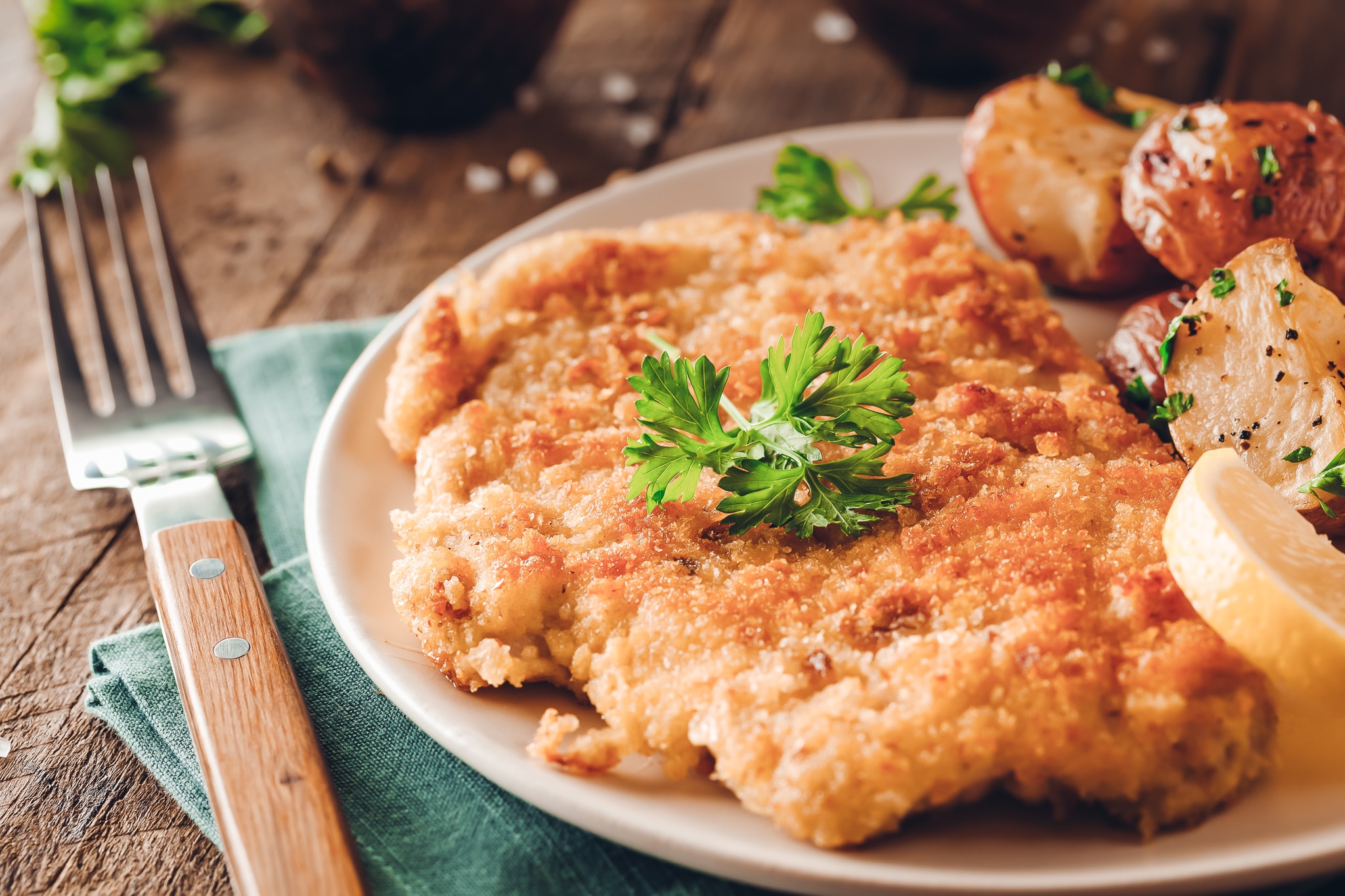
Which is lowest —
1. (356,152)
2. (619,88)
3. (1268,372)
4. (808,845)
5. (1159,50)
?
(356,152)

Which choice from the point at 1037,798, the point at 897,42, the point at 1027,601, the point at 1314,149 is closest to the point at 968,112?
the point at 897,42

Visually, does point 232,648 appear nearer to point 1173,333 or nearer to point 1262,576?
point 1262,576

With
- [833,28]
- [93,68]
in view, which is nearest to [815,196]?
[833,28]

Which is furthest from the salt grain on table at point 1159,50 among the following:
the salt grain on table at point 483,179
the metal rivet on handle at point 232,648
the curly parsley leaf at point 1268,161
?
Result: the metal rivet on handle at point 232,648

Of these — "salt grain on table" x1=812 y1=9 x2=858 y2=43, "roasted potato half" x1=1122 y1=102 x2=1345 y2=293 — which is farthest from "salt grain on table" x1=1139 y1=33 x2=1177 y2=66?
"roasted potato half" x1=1122 y1=102 x2=1345 y2=293

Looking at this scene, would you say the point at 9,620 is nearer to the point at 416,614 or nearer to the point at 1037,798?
the point at 416,614

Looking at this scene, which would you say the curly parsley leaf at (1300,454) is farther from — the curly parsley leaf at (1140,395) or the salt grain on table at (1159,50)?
the salt grain on table at (1159,50)

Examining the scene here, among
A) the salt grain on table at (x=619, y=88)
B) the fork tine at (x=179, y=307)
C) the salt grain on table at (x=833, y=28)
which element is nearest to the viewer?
the fork tine at (x=179, y=307)
